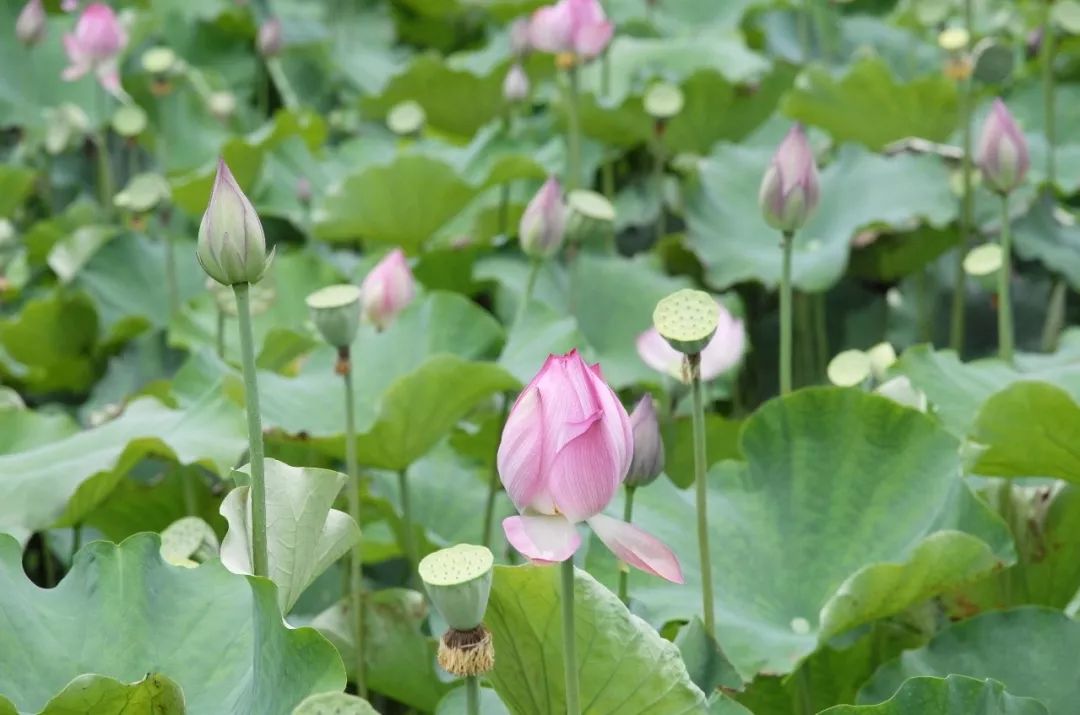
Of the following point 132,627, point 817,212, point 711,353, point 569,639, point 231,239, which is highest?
point 231,239

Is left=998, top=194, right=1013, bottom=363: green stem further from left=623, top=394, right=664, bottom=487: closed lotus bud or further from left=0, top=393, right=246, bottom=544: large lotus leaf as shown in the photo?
left=0, top=393, right=246, bottom=544: large lotus leaf

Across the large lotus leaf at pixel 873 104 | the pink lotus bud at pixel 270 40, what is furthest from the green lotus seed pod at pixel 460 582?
the pink lotus bud at pixel 270 40

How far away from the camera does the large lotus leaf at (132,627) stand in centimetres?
94

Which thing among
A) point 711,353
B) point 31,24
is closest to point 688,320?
point 711,353

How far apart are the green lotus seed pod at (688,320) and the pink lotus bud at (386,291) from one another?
63cm

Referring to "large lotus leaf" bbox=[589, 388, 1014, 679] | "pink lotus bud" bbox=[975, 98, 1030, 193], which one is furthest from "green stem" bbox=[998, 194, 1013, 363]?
"large lotus leaf" bbox=[589, 388, 1014, 679]

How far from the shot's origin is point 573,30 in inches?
76.1

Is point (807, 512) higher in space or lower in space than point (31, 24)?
lower

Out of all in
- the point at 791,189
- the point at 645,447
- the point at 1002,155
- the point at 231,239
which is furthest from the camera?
the point at 1002,155

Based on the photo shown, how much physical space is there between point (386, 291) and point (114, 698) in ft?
2.45

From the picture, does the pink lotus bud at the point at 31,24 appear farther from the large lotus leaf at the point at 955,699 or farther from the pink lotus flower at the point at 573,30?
the large lotus leaf at the point at 955,699

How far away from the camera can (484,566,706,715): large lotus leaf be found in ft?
2.88

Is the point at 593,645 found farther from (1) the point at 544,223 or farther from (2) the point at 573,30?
(2) the point at 573,30

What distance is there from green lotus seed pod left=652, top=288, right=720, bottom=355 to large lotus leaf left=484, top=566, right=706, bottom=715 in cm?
17
